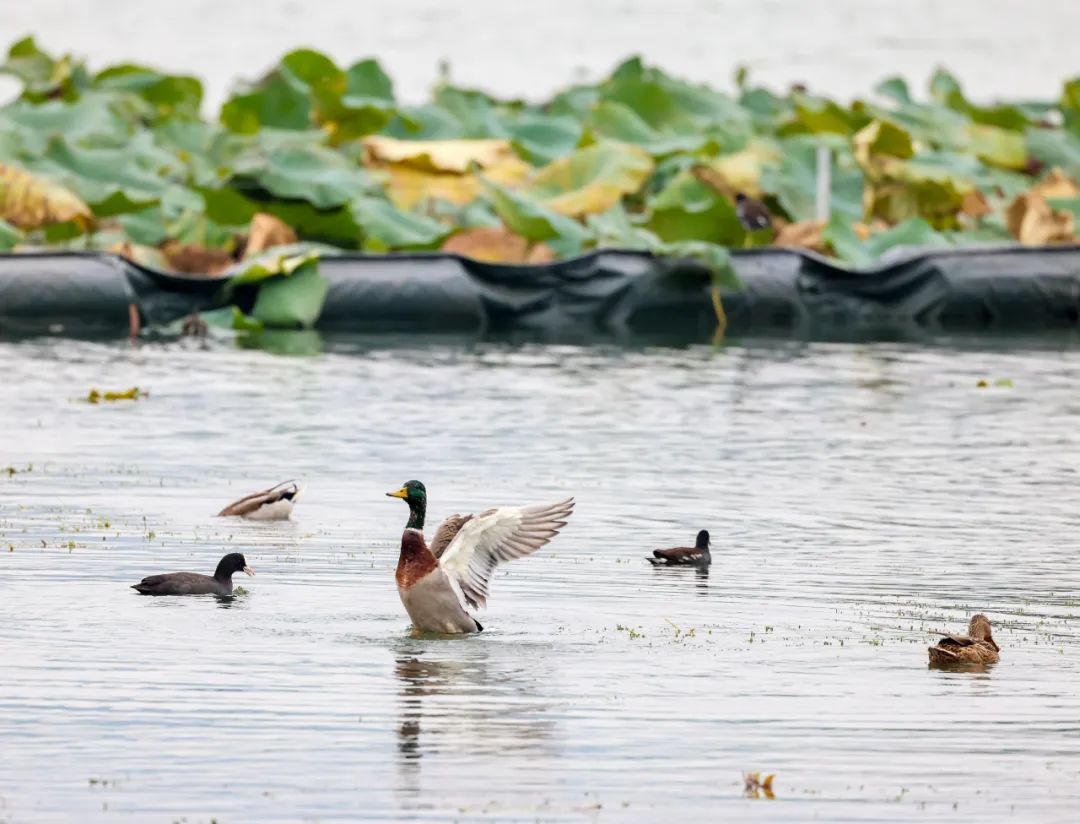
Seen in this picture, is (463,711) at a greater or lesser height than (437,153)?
lesser

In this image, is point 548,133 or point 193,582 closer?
point 193,582

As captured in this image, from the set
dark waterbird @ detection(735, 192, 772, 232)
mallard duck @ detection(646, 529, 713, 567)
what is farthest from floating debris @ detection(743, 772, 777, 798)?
dark waterbird @ detection(735, 192, 772, 232)

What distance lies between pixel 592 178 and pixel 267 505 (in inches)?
650

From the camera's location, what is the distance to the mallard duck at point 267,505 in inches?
583

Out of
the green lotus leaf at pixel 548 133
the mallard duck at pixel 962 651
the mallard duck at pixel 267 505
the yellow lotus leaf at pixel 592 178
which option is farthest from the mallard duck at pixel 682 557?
the green lotus leaf at pixel 548 133

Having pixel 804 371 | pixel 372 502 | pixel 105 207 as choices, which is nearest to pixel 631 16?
pixel 105 207

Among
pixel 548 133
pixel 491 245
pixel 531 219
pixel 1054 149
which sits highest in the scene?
pixel 1054 149

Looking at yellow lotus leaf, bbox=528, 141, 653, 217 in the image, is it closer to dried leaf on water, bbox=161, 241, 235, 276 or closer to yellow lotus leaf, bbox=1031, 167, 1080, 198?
dried leaf on water, bbox=161, 241, 235, 276

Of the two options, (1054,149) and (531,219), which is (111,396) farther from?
(1054,149)

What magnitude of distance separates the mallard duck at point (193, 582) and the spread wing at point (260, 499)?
2172 mm

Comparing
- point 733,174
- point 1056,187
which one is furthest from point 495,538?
point 1056,187

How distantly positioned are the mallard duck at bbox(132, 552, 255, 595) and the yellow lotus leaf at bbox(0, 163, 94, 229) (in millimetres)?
17140

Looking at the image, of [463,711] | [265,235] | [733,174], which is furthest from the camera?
[733,174]

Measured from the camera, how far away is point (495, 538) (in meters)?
12.1
